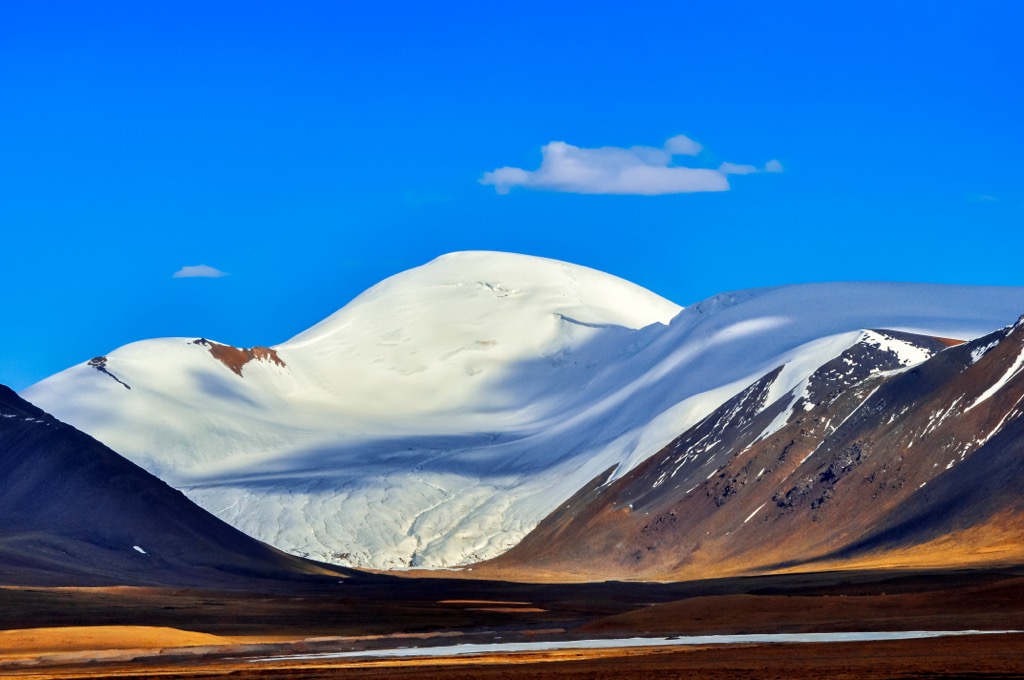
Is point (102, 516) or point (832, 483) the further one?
point (832, 483)

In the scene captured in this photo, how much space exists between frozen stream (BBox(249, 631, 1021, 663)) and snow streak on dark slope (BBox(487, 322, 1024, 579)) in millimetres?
45371

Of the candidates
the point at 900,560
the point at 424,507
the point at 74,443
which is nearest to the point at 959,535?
the point at 900,560

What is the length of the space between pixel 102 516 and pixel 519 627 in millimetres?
55375

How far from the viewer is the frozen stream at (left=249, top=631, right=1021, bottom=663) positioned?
59938 mm

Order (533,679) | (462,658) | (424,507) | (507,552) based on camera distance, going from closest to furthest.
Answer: (533,679) → (462,658) → (507,552) → (424,507)

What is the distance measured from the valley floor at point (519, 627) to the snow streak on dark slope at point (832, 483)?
1690 cm

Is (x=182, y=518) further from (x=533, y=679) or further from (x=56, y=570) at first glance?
(x=533, y=679)

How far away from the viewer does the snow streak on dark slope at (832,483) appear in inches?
4707

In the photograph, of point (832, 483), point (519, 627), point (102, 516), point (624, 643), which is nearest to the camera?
point (624, 643)

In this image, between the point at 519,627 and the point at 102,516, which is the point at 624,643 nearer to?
the point at 519,627

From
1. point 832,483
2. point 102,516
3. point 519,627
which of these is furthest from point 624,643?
point 832,483

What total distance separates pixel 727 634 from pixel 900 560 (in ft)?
158

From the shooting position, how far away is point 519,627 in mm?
79625

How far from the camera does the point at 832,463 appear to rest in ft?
464
